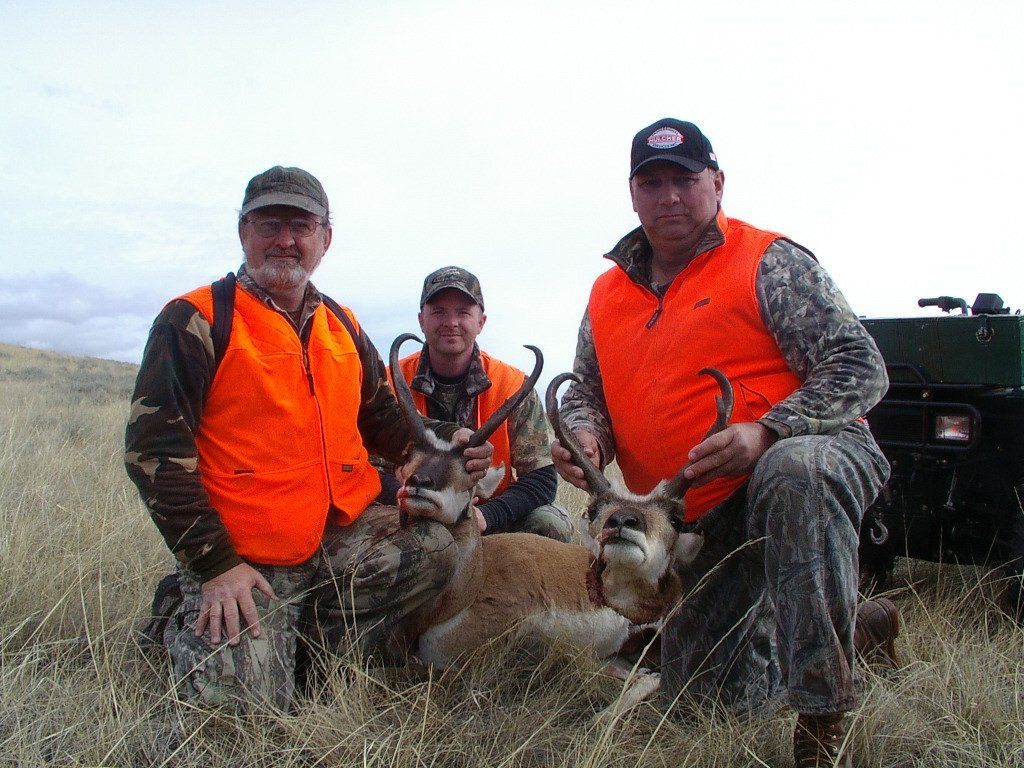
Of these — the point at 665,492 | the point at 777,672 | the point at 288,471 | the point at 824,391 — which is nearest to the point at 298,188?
the point at 288,471

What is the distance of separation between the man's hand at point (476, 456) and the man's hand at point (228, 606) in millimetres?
1250

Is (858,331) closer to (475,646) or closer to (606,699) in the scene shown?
(606,699)

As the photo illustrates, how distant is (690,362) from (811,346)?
565mm

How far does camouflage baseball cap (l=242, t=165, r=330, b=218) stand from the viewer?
458 cm

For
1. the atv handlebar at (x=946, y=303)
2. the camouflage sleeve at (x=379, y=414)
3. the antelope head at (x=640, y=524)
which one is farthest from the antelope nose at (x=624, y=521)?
the atv handlebar at (x=946, y=303)

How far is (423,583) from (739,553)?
5.19ft

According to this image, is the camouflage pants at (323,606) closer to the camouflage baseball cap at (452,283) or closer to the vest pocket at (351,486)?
the vest pocket at (351,486)

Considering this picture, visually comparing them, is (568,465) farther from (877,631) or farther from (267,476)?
(877,631)

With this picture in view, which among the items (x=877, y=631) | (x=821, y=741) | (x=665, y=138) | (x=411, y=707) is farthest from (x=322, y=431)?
(x=877, y=631)

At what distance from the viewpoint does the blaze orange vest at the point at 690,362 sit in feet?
13.8

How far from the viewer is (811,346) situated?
402 cm

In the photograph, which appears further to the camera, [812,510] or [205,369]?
[205,369]

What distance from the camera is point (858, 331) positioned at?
401 cm

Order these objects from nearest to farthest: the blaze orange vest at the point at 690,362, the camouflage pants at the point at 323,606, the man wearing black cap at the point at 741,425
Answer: the man wearing black cap at the point at 741,425 < the camouflage pants at the point at 323,606 < the blaze orange vest at the point at 690,362
